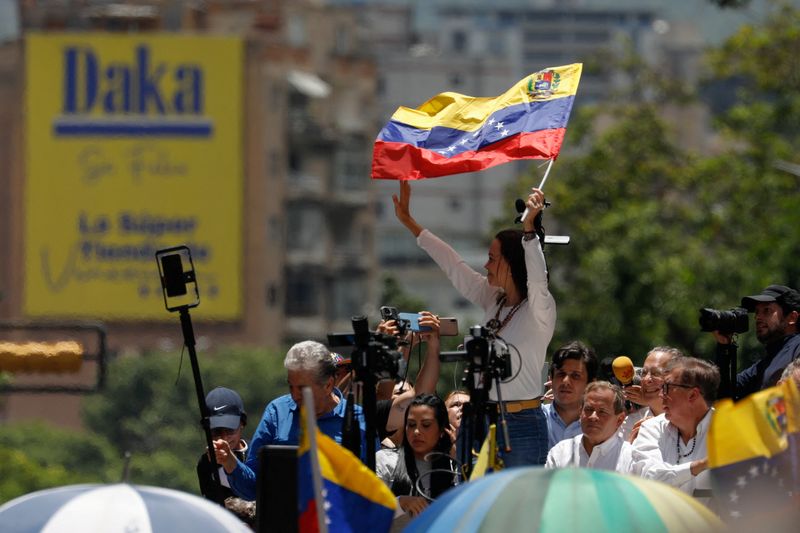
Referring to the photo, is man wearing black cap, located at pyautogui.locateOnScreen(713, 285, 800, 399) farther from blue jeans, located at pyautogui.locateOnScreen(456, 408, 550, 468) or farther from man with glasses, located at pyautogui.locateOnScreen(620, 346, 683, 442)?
blue jeans, located at pyautogui.locateOnScreen(456, 408, 550, 468)

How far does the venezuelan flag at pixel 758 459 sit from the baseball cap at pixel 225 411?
3.92 meters

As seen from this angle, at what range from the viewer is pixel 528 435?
11.1m

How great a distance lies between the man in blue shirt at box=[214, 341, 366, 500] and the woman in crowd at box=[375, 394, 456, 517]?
0.67 ft

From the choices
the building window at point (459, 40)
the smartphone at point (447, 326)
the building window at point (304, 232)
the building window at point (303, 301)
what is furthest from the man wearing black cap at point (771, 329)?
the building window at point (459, 40)

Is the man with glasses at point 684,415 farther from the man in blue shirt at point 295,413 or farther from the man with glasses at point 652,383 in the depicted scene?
the man in blue shirt at point 295,413

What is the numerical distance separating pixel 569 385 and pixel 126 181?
283ft

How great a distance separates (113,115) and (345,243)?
12.0m

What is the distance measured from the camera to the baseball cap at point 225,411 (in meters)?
11.9

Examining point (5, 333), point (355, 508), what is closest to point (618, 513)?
point (355, 508)

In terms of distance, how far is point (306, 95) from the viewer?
320 ft

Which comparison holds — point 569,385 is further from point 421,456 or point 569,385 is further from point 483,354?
point 483,354

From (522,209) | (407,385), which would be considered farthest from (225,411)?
(522,209)

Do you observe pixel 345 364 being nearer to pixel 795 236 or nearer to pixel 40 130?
pixel 795 236

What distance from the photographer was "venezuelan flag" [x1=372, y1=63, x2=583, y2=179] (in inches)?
484
